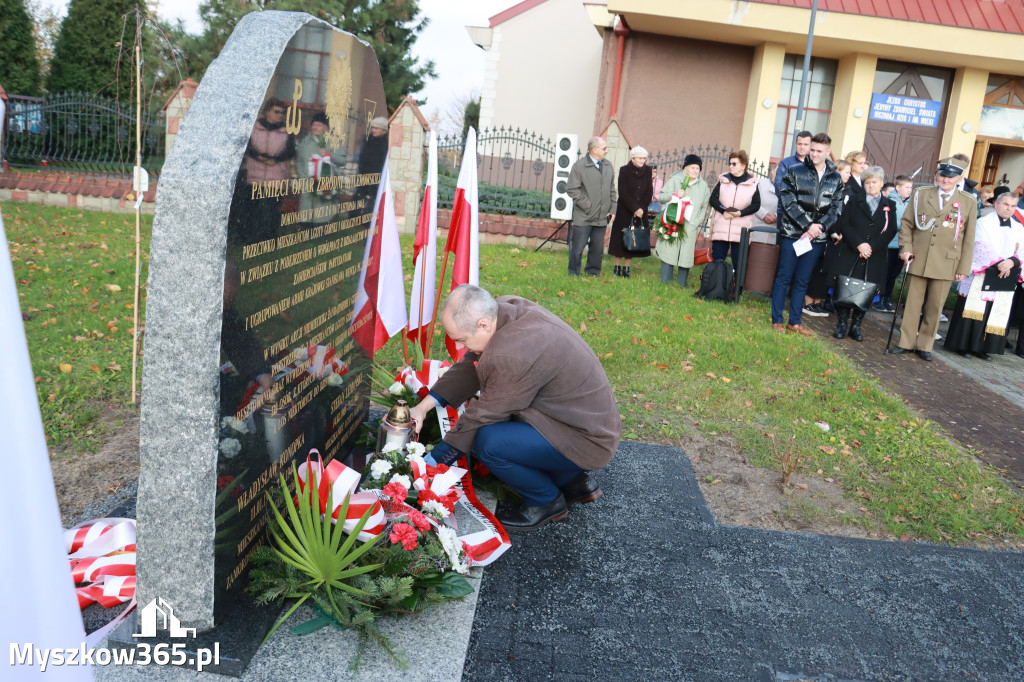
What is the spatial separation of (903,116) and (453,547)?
18.0 meters

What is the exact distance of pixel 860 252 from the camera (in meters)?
8.85

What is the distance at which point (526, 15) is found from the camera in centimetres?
2645

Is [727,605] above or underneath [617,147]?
underneath

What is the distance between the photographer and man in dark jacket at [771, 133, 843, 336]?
8.77 meters

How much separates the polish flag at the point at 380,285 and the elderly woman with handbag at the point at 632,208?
23.0 feet

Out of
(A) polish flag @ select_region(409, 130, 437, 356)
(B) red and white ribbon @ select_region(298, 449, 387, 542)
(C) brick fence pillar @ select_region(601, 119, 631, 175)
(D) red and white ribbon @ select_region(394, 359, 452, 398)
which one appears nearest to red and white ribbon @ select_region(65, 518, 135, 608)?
(B) red and white ribbon @ select_region(298, 449, 387, 542)

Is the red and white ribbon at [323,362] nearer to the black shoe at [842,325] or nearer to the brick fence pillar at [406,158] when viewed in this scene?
the black shoe at [842,325]

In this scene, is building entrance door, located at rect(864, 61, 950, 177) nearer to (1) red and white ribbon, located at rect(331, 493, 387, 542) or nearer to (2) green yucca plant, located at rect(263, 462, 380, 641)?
(1) red and white ribbon, located at rect(331, 493, 387, 542)

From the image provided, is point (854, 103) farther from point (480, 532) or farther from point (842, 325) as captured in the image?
point (480, 532)

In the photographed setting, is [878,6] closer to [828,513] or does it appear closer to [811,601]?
[828,513]

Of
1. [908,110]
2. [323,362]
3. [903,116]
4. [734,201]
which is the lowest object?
[323,362]

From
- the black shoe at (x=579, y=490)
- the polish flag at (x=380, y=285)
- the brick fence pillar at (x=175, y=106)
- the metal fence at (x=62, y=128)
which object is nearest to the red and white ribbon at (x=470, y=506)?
the polish flag at (x=380, y=285)

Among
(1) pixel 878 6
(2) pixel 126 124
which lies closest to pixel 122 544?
(2) pixel 126 124

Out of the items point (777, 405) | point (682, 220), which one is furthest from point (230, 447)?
point (682, 220)
